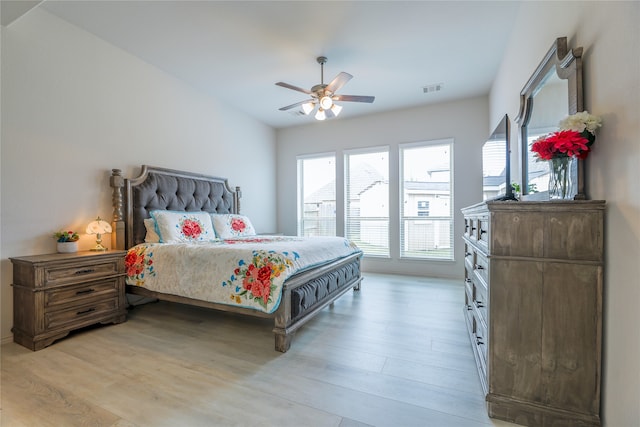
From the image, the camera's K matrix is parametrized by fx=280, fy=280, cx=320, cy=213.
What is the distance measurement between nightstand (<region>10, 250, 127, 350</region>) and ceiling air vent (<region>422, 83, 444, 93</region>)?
14.9 ft

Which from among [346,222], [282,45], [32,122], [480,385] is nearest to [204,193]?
[32,122]

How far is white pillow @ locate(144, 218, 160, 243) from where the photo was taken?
10.7 feet

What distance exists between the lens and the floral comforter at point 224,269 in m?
2.30

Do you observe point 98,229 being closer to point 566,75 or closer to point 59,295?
point 59,295

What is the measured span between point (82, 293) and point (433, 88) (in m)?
4.95

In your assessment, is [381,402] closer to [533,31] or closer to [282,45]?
→ [533,31]

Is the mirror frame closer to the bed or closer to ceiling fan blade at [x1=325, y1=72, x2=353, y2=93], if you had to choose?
ceiling fan blade at [x1=325, y1=72, x2=353, y2=93]

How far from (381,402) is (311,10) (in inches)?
125

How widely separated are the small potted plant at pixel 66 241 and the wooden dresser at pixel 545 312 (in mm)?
3529

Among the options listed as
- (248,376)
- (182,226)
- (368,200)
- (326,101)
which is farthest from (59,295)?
(368,200)

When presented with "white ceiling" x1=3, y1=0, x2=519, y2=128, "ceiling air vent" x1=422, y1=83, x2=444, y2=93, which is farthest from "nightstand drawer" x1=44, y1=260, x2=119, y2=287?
"ceiling air vent" x1=422, y1=83, x2=444, y2=93

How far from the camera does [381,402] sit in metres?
1.62

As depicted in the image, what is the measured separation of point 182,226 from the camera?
3424 millimetres

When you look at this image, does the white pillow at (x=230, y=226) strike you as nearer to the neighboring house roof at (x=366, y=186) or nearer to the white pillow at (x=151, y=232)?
the white pillow at (x=151, y=232)
